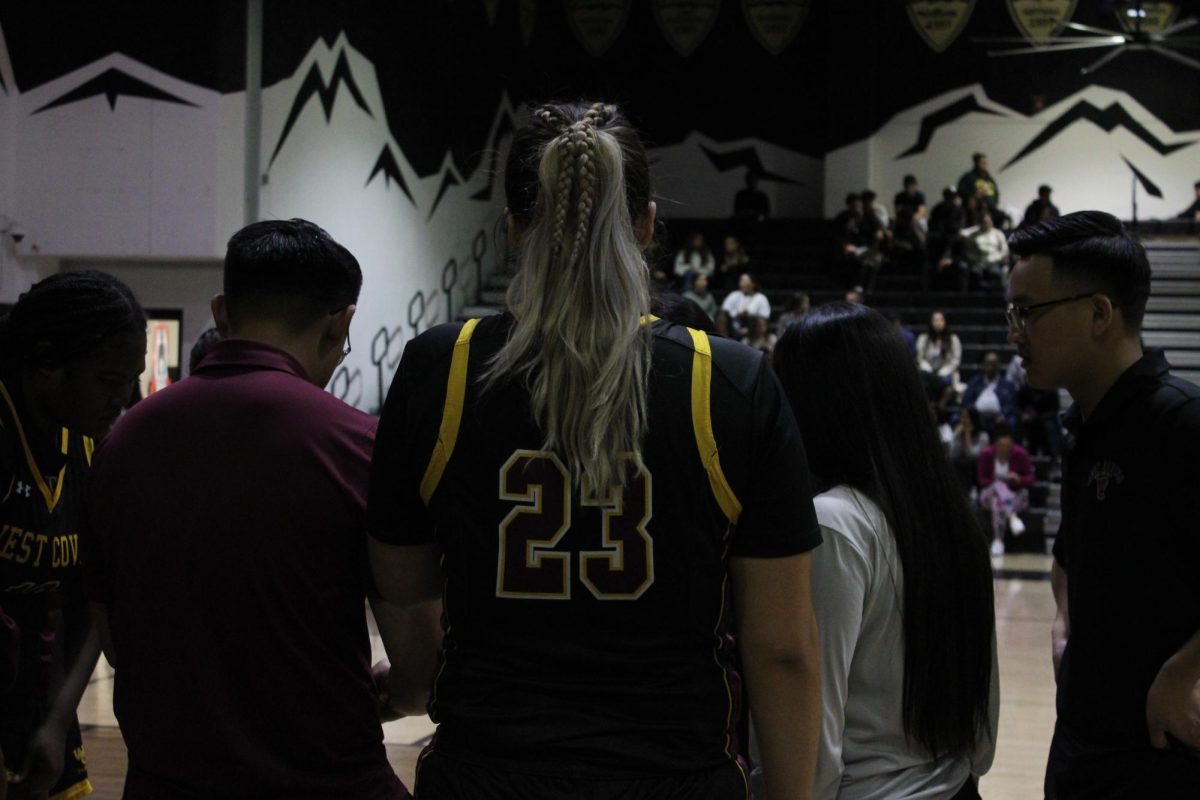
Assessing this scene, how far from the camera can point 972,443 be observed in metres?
13.4

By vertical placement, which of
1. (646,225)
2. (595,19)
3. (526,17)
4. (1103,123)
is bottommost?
(646,225)

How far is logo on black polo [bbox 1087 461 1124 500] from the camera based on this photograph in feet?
7.79

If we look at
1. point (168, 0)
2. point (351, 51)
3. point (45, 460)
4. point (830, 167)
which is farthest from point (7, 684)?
point (830, 167)

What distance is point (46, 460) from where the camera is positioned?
2.44m

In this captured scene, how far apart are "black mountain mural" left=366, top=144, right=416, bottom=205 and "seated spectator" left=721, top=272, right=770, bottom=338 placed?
417cm

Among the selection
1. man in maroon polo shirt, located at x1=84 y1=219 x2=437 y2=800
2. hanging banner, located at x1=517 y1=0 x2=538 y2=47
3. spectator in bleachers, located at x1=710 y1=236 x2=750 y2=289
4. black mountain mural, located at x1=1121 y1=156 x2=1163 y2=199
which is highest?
hanging banner, located at x1=517 y1=0 x2=538 y2=47

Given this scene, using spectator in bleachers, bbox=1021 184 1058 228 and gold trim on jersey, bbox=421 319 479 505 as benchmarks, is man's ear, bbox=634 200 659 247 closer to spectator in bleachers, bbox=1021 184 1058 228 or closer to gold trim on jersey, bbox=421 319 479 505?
gold trim on jersey, bbox=421 319 479 505

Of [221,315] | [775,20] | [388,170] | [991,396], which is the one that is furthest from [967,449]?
[221,315]

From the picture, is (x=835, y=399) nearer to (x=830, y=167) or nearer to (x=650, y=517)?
(x=650, y=517)

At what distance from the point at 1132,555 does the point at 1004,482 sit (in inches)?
434

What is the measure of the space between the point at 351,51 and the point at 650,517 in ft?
41.9

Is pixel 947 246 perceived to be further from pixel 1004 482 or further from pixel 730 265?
pixel 1004 482

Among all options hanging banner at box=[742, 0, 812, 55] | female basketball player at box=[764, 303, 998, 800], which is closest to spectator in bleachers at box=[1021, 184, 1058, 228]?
hanging banner at box=[742, 0, 812, 55]

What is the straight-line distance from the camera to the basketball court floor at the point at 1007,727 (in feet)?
16.4
